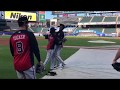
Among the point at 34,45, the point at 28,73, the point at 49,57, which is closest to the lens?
the point at 34,45

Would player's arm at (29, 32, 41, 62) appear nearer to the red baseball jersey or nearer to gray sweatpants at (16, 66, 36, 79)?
the red baseball jersey

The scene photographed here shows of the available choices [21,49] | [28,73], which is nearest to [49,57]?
[28,73]

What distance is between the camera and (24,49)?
189 inches

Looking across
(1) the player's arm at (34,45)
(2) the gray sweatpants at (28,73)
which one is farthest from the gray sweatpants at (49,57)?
(1) the player's arm at (34,45)

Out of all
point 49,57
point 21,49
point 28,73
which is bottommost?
point 49,57

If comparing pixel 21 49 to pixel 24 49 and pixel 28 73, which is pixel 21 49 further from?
pixel 28 73

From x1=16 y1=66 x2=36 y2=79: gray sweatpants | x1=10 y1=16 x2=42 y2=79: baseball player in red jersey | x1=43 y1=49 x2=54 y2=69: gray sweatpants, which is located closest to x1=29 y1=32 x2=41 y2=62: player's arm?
x1=10 y1=16 x2=42 y2=79: baseball player in red jersey

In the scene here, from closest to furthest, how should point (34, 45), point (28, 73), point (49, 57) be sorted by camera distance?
point (34, 45) < point (28, 73) < point (49, 57)

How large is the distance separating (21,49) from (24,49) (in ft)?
0.16
